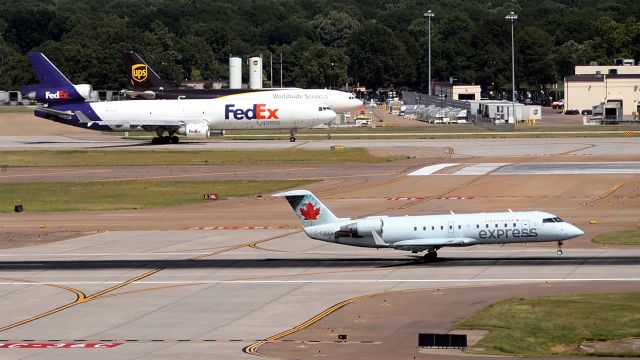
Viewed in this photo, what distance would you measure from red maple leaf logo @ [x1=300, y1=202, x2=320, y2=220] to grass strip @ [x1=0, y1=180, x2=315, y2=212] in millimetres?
34643

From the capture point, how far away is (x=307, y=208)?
219 ft

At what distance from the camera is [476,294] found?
57625 mm

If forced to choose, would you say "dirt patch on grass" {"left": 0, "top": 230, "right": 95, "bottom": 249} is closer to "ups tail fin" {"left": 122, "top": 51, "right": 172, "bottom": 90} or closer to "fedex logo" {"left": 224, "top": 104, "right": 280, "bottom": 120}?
"fedex logo" {"left": 224, "top": 104, "right": 280, "bottom": 120}

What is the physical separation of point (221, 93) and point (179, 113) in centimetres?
628

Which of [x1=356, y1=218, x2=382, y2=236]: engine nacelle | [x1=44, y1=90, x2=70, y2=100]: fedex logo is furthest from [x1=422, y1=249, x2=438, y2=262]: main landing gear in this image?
[x1=44, y1=90, x2=70, y2=100]: fedex logo

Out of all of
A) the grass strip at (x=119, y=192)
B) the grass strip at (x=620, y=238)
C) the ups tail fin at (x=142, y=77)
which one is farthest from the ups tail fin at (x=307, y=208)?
the ups tail fin at (x=142, y=77)

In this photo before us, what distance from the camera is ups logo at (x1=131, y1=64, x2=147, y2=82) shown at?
169 meters

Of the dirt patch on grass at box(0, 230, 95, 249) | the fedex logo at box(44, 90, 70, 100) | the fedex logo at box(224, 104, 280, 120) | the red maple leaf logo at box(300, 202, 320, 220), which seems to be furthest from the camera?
the fedex logo at box(44, 90, 70, 100)

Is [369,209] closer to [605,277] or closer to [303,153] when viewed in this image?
[605,277]

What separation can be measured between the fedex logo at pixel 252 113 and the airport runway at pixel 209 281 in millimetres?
70797

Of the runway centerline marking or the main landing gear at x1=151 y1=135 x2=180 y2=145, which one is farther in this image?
the main landing gear at x1=151 y1=135 x2=180 y2=145

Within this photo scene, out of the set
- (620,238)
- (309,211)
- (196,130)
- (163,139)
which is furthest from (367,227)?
(163,139)

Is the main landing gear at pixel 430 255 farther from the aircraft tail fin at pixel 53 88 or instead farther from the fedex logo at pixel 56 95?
the fedex logo at pixel 56 95

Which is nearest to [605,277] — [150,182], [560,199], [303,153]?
[560,199]
